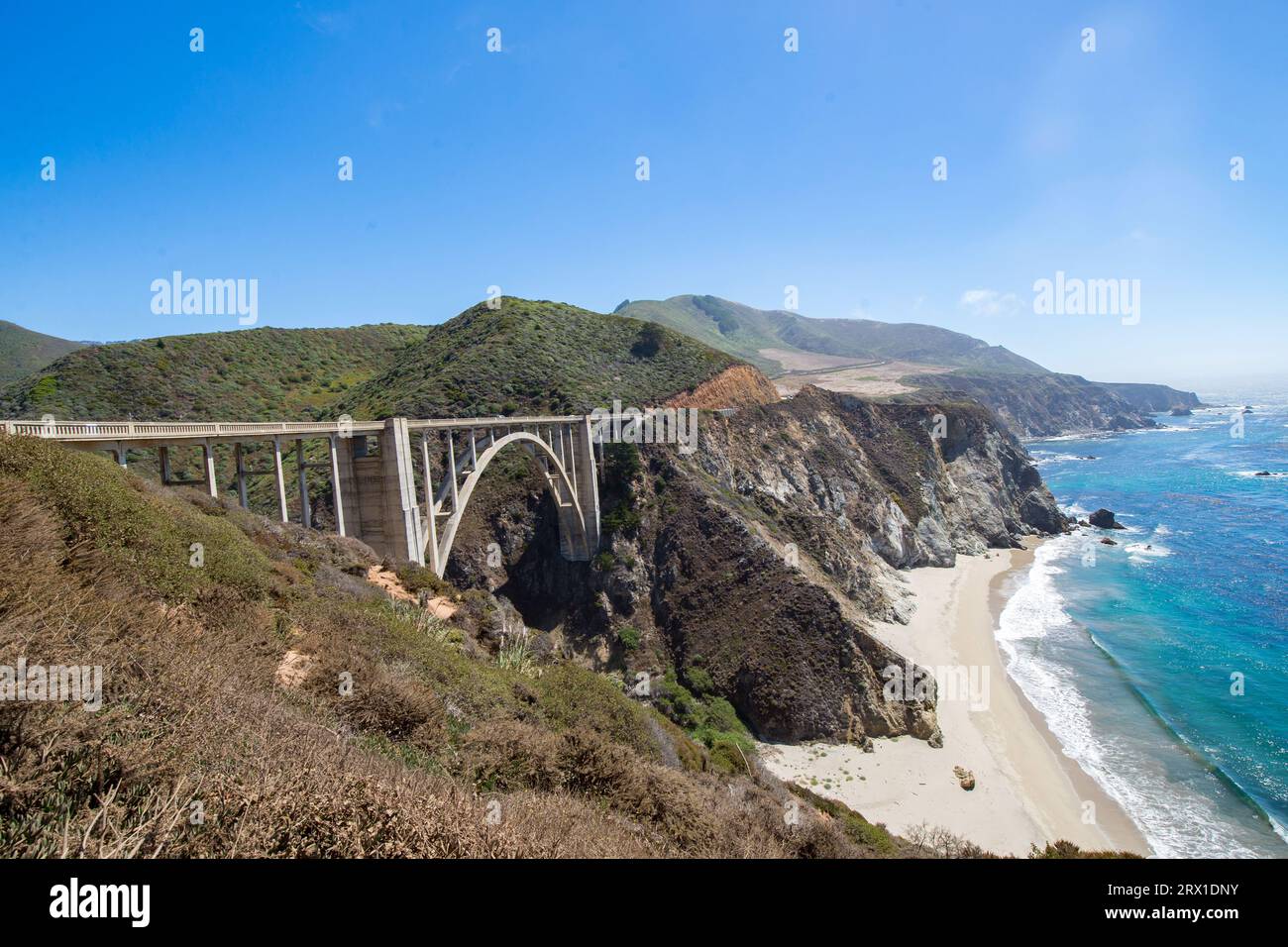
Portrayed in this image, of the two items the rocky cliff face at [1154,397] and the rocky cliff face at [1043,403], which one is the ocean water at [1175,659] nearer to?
the rocky cliff face at [1043,403]

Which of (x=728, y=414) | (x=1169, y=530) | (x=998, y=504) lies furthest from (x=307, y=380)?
(x=1169, y=530)

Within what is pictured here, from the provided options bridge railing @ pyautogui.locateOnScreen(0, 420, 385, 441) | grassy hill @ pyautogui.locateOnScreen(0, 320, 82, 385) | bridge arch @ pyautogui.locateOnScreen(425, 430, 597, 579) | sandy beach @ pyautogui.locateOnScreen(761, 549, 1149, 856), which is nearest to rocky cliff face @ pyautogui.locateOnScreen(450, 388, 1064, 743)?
bridge arch @ pyautogui.locateOnScreen(425, 430, 597, 579)

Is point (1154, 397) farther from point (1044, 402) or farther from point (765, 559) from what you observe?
point (765, 559)

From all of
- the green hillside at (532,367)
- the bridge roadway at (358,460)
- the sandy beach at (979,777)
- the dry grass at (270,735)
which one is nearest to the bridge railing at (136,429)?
the bridge roadway at (358,460)

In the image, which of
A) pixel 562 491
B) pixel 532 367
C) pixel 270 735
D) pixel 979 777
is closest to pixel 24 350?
pixel 532 367
